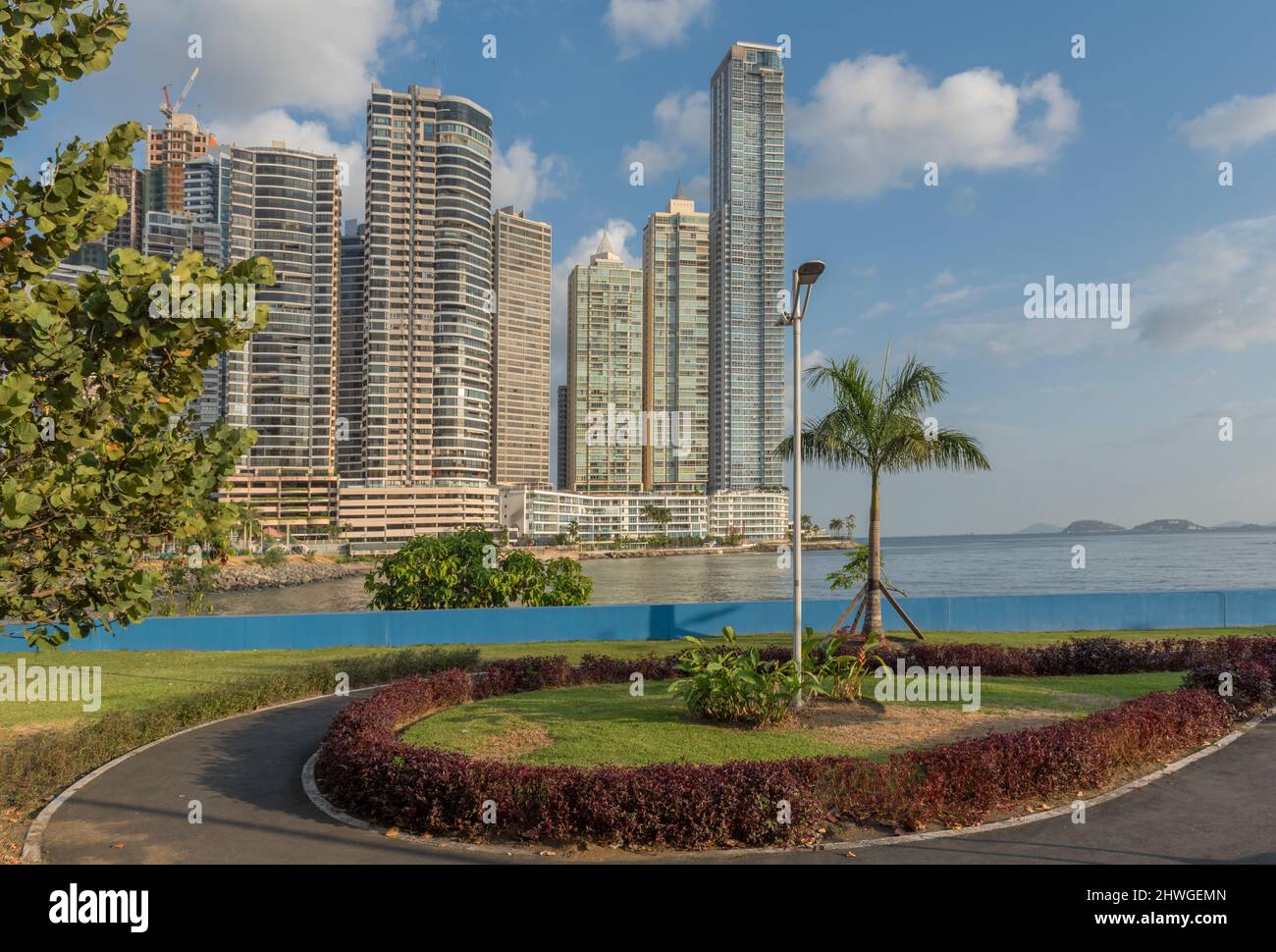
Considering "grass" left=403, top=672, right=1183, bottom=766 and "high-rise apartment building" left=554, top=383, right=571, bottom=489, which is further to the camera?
"high-rise apartment building" left=554, top=383, right=571, bottom=489

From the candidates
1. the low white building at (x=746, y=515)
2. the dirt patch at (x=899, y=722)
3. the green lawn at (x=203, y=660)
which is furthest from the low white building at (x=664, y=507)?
the dirt patch at (x=899, y=722)

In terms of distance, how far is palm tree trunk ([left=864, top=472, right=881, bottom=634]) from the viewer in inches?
746

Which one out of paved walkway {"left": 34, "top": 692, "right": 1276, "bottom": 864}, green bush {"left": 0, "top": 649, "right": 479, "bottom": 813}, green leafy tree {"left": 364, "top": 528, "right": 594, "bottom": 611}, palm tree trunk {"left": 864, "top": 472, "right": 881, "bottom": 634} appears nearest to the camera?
paved walkway {"left": 34, "top": 692, "right": 1276, "bottom": 864}

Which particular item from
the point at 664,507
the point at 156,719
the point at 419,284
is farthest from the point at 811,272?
the point at 664,507

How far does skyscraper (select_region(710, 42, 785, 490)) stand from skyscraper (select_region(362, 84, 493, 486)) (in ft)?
173

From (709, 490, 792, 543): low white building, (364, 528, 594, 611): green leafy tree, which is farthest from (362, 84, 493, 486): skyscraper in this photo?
(364, 528, 594, 611): green leafy tree

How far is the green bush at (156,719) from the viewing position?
32.3 ft

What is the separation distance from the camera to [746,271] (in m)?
161

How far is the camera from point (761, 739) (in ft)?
34.0

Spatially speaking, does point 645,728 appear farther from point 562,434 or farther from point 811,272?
point 562,434

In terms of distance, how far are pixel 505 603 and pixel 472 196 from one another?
116m

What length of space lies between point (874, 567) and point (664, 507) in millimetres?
144877

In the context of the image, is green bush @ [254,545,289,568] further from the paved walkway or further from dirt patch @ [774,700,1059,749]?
dirt patch @ [774,700,1059,749]
